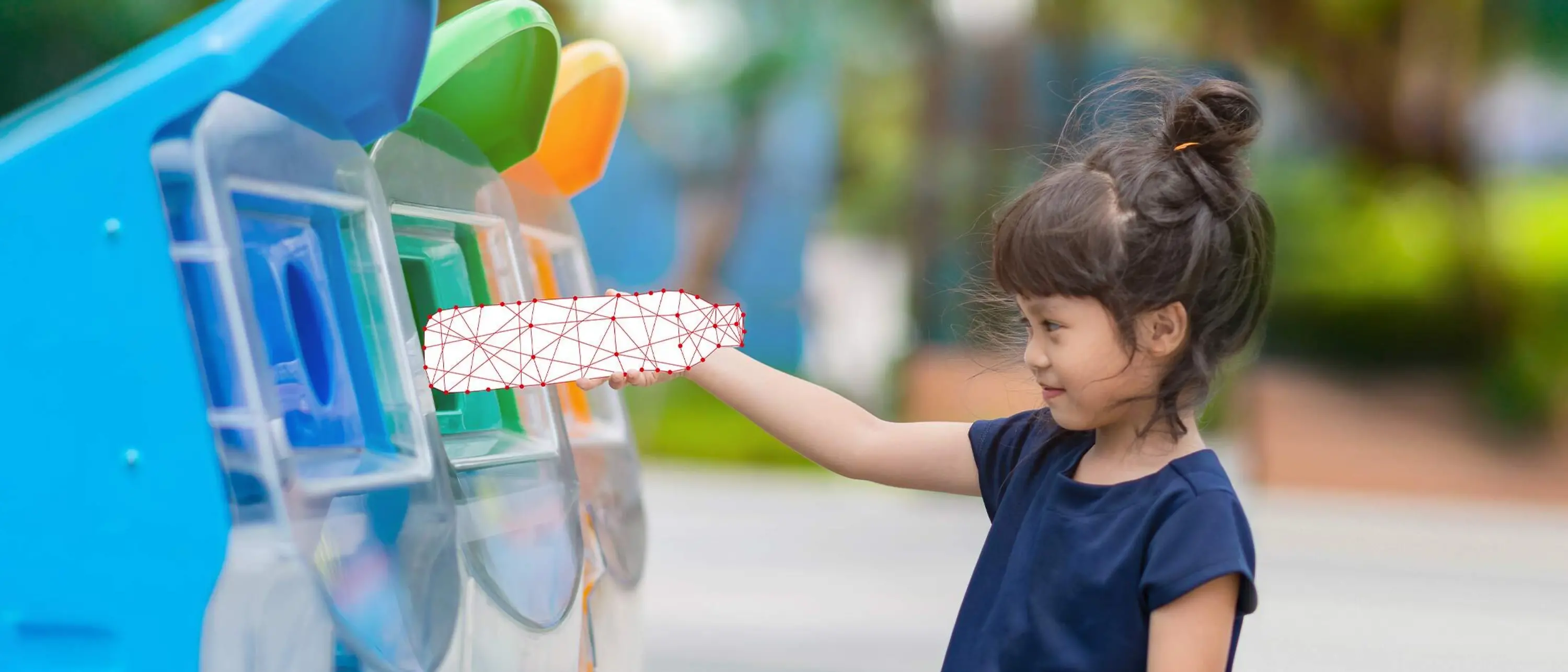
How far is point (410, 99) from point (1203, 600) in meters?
0.96

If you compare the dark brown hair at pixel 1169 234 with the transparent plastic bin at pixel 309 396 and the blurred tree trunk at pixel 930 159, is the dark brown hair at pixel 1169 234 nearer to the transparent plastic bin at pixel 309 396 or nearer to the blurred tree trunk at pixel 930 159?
the transparent plastic bin at pixel 309 396

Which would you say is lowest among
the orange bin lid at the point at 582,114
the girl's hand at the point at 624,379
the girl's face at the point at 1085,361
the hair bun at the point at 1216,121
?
the girl's face at the point at 1085,361

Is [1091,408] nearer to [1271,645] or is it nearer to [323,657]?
[323,657]

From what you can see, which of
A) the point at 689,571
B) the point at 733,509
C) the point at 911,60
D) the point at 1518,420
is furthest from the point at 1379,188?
the point at 689,571

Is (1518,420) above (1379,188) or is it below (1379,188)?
below

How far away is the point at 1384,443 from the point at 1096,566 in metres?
8.22

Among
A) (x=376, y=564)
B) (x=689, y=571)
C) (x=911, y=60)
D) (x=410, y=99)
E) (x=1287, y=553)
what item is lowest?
(x=1287, y=553)

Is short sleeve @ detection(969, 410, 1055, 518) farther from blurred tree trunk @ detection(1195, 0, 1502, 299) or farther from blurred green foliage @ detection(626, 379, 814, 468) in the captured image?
blurred green foliage @ detection(626, 379, 814, 468)

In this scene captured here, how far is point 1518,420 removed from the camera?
8492mm

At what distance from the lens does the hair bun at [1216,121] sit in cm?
145

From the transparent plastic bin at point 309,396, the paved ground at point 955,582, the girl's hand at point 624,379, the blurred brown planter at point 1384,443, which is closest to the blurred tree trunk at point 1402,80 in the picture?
the blurred brown planter at point 1384,443

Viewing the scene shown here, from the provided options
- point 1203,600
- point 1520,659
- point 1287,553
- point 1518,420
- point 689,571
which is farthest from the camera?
point 1518,420

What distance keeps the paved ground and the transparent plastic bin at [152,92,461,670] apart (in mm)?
2868
